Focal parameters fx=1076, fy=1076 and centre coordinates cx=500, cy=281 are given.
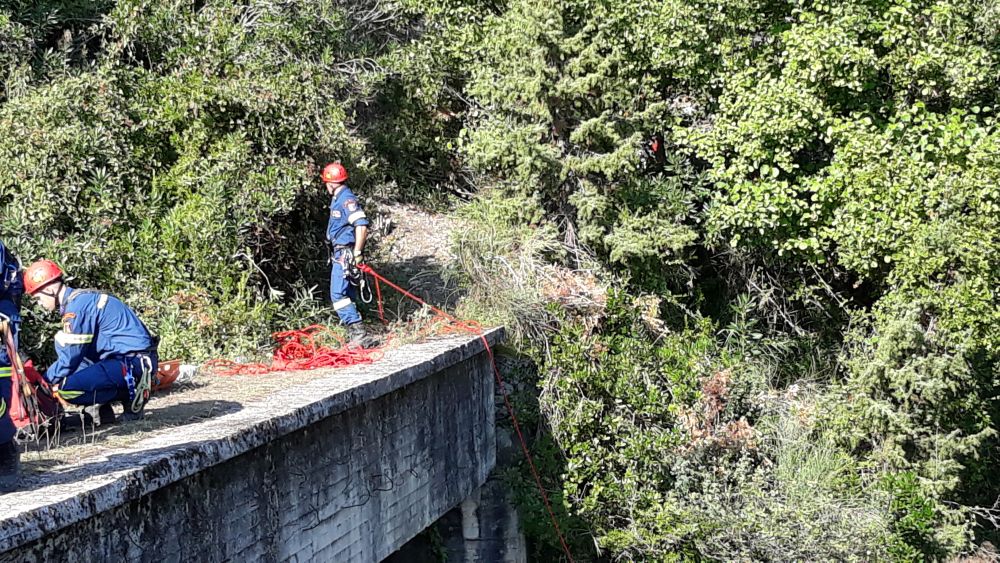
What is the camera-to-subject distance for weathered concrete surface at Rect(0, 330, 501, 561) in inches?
183

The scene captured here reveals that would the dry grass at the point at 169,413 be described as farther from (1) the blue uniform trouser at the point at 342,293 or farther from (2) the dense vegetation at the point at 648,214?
(2) the dense vegetation at the point at 648,214

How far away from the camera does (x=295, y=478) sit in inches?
254

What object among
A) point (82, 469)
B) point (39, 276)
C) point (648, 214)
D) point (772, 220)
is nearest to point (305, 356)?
point (39, 276)

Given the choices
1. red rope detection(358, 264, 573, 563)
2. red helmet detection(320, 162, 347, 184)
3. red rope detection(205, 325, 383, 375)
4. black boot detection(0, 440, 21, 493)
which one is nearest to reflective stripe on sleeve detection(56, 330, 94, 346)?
black boot detection(0, 440, 21, 493)

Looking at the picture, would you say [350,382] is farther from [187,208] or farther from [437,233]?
A: [437,233]

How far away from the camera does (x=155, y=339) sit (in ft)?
22.4

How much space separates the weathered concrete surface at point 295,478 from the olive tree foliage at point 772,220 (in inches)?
72.3

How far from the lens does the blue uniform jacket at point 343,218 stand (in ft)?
30.5

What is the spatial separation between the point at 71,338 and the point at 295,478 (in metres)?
1.55

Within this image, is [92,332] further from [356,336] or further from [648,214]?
[648,214]

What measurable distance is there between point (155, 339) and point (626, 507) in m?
5.41

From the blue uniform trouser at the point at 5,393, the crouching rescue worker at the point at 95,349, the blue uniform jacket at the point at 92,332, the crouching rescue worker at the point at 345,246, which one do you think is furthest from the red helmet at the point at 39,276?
the crouching rescue worker at the point at 345,246

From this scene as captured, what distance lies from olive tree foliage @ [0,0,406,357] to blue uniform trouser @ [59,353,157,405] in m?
2.72

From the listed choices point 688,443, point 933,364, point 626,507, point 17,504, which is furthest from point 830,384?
point 17,504
